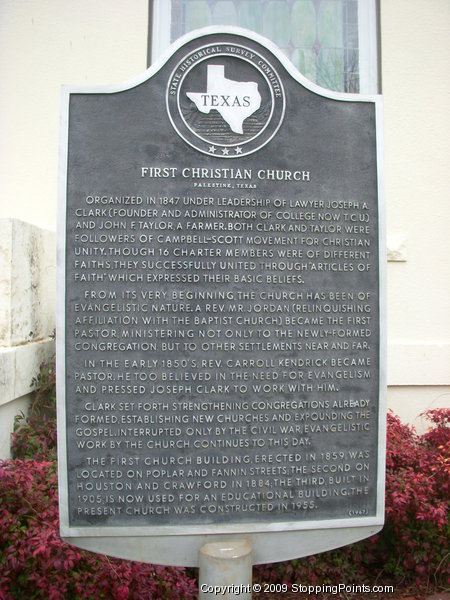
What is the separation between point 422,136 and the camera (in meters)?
5.19

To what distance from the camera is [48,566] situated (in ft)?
9.45

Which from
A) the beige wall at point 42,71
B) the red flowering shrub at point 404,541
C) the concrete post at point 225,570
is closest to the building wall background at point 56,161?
the beige wall at point 42,71

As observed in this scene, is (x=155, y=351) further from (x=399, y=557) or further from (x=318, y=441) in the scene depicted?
(x=399, y=557)

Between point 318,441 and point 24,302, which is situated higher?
point 24,302

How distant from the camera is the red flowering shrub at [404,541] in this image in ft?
12.2

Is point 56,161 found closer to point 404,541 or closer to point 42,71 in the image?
point 42,71

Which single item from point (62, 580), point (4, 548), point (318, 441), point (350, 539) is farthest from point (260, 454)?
point (4, 548)

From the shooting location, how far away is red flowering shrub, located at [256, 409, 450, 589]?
3709 millimetres

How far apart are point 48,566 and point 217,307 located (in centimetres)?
168

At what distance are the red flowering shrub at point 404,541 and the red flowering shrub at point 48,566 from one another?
3.61 ft

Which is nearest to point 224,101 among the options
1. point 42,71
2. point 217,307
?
point 217,307

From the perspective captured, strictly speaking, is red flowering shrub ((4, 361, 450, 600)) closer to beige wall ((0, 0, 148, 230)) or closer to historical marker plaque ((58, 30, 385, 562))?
historical marker plaque ((58, 30, 385, 562))

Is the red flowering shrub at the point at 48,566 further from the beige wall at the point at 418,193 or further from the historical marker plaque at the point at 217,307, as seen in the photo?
the beige wall at the point at 418,193

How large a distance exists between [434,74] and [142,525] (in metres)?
4.86
